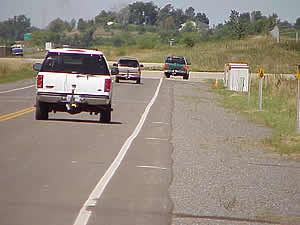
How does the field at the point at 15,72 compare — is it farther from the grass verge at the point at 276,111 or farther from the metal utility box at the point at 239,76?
the grass verge at the point at 276,111

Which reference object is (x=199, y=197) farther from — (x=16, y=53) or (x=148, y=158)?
(x=16, y=53)

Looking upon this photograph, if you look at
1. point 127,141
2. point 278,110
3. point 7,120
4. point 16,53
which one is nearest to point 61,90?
point 7,120

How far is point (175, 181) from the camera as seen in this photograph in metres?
10.0

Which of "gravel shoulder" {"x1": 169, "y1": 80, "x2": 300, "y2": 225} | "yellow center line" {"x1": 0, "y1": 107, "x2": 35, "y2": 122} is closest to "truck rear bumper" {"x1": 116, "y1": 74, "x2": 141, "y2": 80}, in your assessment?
"yellow center line" {"x1": 0, "y1": 107, "x2": 35, "y2": 122}

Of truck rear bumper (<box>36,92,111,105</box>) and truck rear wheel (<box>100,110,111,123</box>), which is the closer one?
truck rear bumper (<box>36,92,111,105</box>)

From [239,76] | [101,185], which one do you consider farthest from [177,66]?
[101,185]

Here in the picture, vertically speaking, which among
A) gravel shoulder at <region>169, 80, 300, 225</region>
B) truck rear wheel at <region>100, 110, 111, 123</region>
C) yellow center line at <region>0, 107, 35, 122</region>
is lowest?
gravel shoulder at <region>169, 80, 300, 225</region>

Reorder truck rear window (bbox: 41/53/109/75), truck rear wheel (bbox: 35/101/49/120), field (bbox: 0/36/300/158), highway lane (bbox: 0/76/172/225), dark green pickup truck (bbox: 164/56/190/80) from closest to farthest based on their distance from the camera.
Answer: highway lane (bbox: 0/76/172/225)
truck rear window (bbox: 41/53/109/75)
truck rear wheel (bbox: 35/101/49/120)
field (bbox: 0/36/300/158)
dark green pickup truck (bbox: 164/56/190/80)

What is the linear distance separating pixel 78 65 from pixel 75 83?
82 cm

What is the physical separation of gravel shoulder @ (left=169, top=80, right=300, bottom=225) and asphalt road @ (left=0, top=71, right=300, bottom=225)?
0.05ft

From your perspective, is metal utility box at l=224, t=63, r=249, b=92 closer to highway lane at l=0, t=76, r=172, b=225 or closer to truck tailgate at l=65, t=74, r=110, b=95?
highway lane at l=0, t=76, r=172, b=225

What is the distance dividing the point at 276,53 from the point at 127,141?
2988 inches

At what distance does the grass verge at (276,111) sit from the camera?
15352 millimetres

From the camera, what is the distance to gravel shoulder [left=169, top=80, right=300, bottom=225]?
26.3ft
